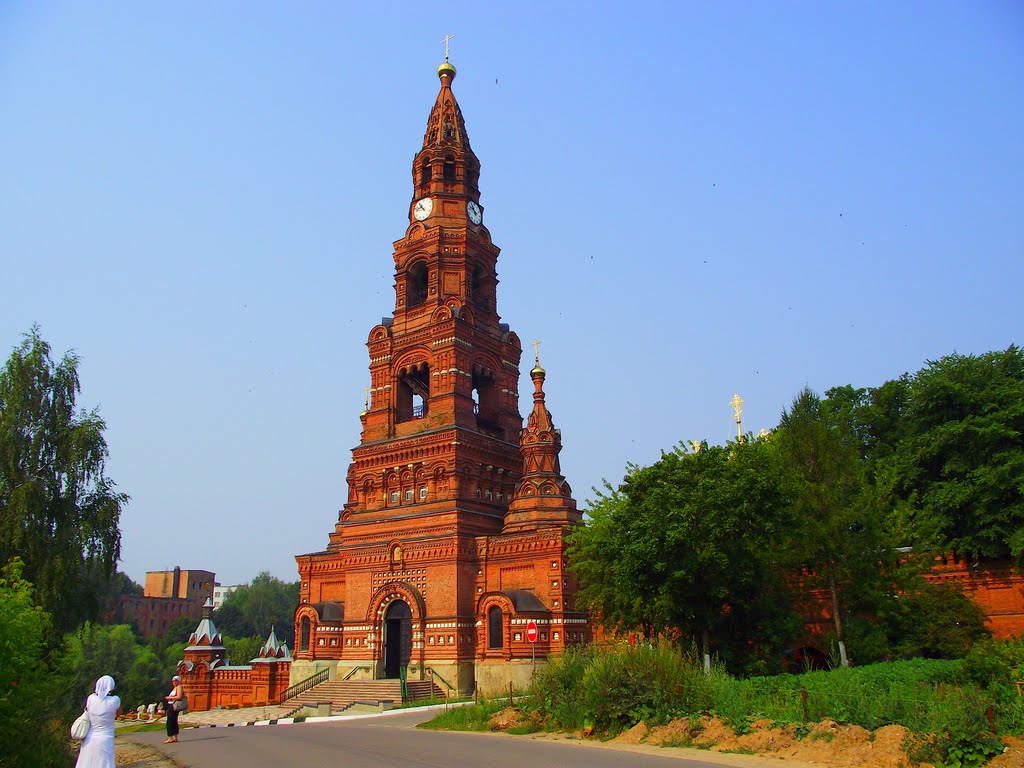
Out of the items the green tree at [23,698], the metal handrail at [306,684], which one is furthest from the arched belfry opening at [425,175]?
the green tree at [23,698]

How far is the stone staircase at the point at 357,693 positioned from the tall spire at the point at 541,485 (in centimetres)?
844

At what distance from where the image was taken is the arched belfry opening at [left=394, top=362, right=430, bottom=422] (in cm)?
4443

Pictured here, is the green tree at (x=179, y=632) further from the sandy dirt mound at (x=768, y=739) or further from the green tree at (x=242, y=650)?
the sandy dirt mound at (x=768, y=739)

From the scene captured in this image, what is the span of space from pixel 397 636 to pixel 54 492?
17.3 m

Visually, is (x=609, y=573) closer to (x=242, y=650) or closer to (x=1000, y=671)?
(x=1000, y=671)

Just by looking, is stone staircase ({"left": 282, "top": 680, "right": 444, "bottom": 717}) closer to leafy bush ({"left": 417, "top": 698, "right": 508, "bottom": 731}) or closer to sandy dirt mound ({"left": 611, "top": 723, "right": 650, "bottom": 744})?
leafy bush ({"left": 417, "top": 698, "right": 508, "bottom": 731})

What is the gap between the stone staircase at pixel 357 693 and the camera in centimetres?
3491

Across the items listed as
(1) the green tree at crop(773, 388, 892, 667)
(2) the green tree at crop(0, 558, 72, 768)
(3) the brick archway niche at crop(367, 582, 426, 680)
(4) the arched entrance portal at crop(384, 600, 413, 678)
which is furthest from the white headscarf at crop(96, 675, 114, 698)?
(4) the arched entrance portal at crop(384, 600, 413, 678)

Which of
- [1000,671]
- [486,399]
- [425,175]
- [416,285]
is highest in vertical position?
[425,175]

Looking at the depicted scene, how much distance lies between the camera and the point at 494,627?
120ft

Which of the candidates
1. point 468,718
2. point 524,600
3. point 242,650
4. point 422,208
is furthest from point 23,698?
point 242,650

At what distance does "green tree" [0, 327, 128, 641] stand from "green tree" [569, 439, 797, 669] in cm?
1836

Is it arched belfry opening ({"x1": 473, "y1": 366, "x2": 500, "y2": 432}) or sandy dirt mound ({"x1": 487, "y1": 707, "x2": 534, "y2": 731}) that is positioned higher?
arched belfry opening ({"x1": 473, "y1": 366, "x2": 500, "y2": 432})

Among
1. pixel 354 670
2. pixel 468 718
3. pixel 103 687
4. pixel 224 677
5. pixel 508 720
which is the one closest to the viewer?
pixel 103 687
